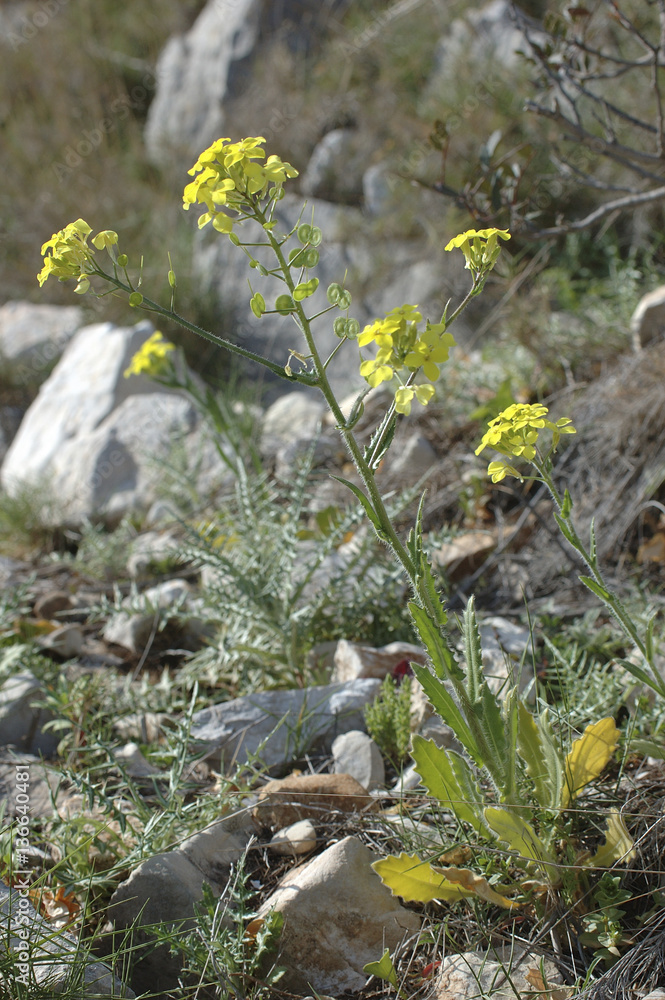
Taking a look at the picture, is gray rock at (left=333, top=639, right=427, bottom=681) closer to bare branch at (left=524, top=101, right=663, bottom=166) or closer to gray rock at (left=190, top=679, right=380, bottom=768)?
gray rock at (left=190, top=679, right=380, bottom=768)

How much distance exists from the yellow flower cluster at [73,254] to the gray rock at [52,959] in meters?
1.07

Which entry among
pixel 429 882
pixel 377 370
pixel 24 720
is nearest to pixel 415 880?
Result: pixel 429 882

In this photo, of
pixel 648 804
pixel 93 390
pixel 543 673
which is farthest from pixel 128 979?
pixel 93 390

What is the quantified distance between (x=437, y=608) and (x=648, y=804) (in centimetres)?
68

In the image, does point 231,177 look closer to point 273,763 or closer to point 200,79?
point 273,763

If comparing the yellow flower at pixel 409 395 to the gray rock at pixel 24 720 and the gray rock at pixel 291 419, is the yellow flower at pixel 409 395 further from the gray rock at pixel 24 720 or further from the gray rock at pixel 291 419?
the gray rock at pixel 291 419

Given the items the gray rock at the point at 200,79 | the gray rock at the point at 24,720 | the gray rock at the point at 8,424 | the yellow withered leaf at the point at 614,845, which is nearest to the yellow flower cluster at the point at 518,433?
the yellow withered leaf at the point at 614,845

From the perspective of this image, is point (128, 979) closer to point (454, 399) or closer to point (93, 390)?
point (454, 399)

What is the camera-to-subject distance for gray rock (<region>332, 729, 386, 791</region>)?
67.7 inches

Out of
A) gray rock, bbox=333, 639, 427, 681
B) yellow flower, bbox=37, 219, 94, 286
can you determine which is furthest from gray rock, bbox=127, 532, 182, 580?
yellow flower, bbox=37, 219, 94, 286

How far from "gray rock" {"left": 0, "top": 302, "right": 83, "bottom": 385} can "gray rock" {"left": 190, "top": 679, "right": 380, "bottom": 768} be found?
172 inches

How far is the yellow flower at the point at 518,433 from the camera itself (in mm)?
1226

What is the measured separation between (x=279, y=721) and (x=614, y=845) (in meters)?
0.88

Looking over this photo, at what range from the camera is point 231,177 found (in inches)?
44.3
